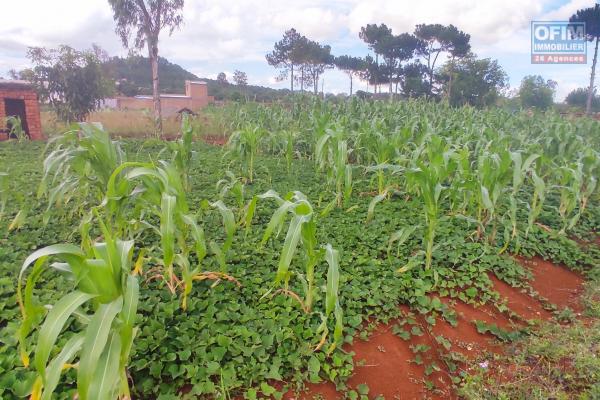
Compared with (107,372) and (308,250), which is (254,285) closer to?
(308,250)

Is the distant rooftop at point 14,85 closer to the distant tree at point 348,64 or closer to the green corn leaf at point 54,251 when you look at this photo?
the green corn leaf at point 54,251

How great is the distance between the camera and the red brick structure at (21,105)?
9500mm

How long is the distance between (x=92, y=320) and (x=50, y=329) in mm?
116

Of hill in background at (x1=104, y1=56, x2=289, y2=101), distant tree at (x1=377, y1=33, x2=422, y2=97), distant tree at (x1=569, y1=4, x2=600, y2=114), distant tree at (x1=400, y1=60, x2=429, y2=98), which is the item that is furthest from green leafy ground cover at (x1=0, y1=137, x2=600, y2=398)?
hill in background at (x1=104, y1=56, x2=289, y2=101)

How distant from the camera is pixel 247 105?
12516 mm

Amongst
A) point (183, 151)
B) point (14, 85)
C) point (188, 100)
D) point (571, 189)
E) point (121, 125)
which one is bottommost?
point (571, 189)

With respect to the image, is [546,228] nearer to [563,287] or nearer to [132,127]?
[563,287]

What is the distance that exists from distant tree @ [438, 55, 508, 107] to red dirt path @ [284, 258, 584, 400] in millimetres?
25784

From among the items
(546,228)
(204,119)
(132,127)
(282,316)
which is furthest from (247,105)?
(282,316)

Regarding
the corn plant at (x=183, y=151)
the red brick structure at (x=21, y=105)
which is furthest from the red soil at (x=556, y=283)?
the red brick structure at (x=21, y=105)

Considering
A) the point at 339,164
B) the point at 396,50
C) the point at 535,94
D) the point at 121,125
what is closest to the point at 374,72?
the point at 396,50

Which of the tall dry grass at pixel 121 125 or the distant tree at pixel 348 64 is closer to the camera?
the tall dry grass at pixel 121 125

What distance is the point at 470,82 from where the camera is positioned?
2805 centimetres

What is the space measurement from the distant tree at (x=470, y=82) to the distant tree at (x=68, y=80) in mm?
22732
